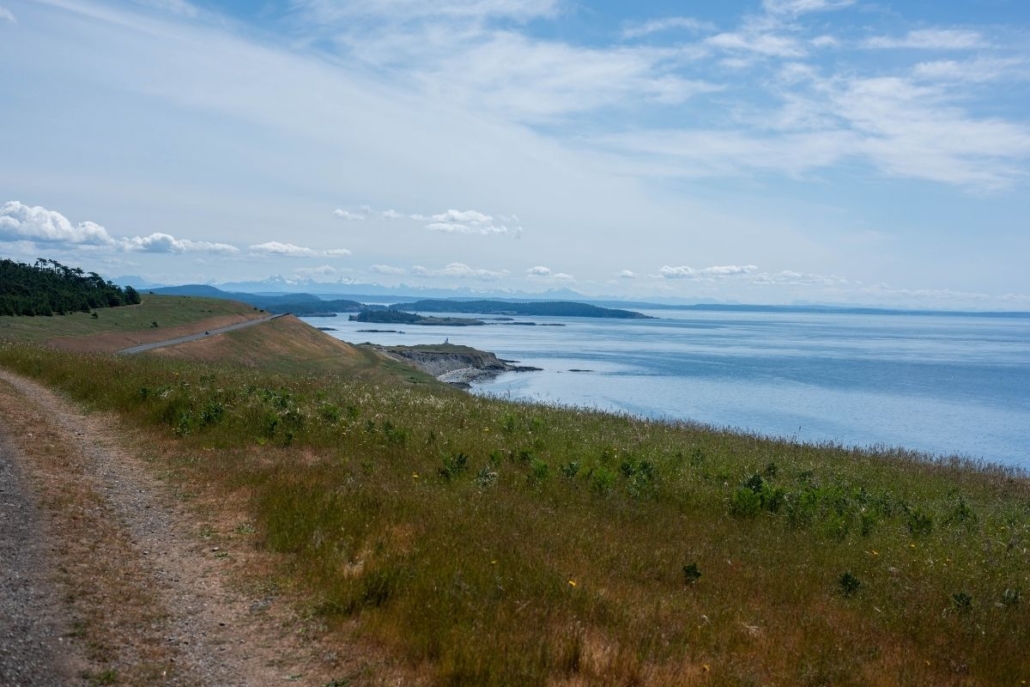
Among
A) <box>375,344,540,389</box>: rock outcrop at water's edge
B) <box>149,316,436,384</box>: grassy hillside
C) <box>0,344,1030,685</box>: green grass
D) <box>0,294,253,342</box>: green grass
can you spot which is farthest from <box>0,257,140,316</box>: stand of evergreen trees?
<box>0,344,1030,685</box>: green grass

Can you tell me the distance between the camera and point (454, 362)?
117750 millimetres

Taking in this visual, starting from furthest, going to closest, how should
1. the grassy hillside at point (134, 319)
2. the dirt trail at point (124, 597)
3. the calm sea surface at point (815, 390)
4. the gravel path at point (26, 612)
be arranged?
1. the calm sea surface at point (815, 390)
2. the grassy hillside at point (134, 319)
3. the dirt trail at point (124, 597)
4. the gravel path at point (26, 612)

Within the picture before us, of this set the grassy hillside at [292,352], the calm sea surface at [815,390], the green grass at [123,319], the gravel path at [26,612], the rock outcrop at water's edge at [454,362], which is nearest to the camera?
the gravel path at [26,612]

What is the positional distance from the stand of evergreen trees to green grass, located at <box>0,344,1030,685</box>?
47886mm

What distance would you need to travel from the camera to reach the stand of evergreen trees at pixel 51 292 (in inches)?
2303

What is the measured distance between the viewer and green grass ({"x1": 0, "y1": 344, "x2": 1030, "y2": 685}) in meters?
7.24

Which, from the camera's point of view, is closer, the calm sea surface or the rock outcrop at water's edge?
the calm sea surface

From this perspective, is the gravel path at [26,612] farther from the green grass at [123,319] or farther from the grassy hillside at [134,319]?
the green grass at [123,319]

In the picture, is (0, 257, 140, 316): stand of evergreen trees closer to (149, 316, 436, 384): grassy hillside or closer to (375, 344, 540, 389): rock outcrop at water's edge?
(149, 316, 436, 384): grassy hillside

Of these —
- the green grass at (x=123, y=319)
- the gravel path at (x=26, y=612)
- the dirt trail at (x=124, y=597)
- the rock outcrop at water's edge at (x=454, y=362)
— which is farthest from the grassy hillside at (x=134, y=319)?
the gravel path at (x=26, y=612)

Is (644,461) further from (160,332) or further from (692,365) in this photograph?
→ (692,365)

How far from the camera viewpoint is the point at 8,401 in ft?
58.9

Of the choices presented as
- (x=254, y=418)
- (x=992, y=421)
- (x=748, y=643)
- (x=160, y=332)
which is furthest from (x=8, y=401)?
(x=992, y=421)

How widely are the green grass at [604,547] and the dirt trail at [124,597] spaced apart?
765mm
